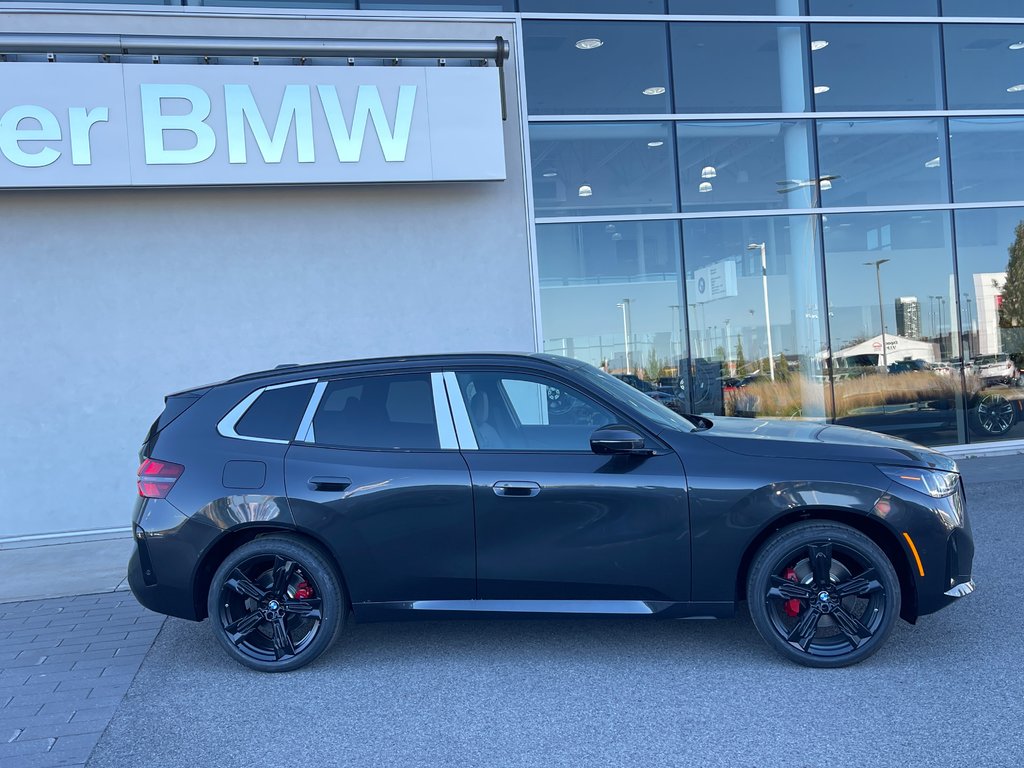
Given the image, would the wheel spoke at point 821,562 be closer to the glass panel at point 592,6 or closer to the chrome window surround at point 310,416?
the chrome window surround at point 310,416

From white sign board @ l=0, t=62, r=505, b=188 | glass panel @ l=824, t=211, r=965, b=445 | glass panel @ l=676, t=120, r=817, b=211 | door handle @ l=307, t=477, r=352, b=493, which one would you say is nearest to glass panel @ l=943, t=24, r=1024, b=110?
glass panel @ l=824, t=211, r=965, b=445

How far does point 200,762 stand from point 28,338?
653cm

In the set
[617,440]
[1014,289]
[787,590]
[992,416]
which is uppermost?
[1014,289]

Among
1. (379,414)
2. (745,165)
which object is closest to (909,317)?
(745,165)

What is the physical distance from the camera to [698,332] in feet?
35.5

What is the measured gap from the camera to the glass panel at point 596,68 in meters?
10.6

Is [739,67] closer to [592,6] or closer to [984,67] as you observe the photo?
[592,6]

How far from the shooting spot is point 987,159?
38.3 ft

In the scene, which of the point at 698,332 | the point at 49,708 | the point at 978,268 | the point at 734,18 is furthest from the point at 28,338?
the point at 978,268

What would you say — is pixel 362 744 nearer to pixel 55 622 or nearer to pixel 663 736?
pixel 663 736

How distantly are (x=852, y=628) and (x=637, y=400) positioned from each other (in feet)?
5.47

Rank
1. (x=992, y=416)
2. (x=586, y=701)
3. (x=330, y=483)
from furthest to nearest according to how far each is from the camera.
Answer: (x=992, y=416) → (x=330, y=483) → (x=586, y=701)

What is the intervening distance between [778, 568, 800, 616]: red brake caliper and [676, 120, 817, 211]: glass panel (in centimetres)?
726

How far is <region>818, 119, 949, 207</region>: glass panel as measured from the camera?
36.8 ft
